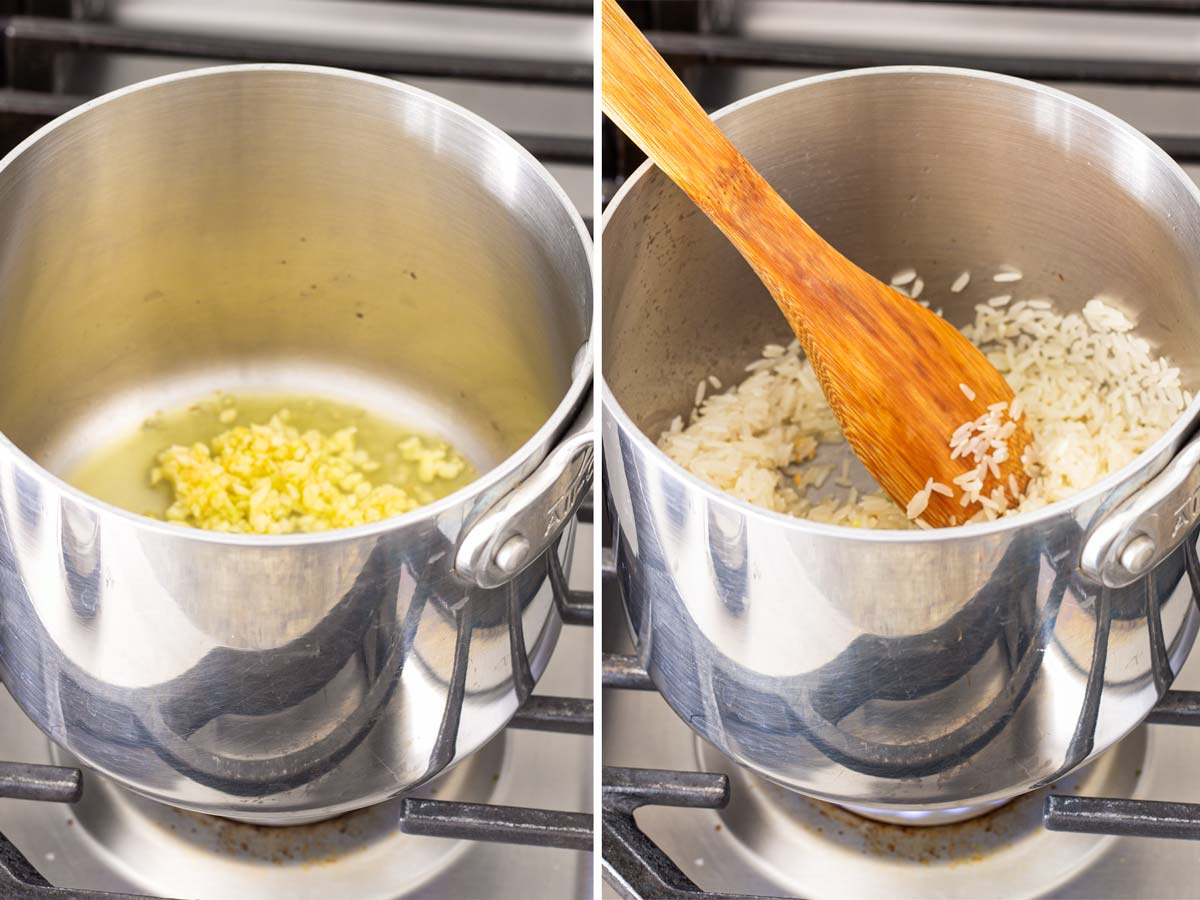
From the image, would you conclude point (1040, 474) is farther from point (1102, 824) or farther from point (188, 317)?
point (188, 317)

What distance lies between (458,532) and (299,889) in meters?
0.18

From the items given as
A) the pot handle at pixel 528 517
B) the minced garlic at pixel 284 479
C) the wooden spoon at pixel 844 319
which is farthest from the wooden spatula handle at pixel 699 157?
the minced garlic at pixel 284 479

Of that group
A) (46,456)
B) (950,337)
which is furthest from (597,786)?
(46,456)

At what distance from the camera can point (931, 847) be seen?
612 millimetres

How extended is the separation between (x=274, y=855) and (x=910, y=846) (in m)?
0.24

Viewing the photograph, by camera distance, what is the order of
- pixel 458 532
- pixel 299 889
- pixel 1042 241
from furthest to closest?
1. pixel 1042 241
2. pixel 299 889
3. pixel 458 532

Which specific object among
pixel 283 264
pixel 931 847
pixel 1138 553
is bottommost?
pixel 931 847

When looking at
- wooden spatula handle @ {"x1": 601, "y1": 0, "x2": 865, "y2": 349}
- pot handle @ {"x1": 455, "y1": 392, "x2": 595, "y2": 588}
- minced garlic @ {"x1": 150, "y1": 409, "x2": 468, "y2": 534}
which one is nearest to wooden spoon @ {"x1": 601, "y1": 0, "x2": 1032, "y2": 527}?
wooden spatula handle @ {"x1": 601, "y1": 0, "x2": 865, "y2": 349}

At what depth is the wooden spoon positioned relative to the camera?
58cm

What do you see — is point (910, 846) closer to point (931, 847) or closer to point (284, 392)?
point (931, 847)

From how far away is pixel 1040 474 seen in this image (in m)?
0.67

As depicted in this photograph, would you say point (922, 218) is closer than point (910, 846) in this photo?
No

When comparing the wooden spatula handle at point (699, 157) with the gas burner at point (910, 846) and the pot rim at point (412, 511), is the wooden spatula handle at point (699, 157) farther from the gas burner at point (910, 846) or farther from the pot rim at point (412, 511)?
the gas burner at point (910, 846)

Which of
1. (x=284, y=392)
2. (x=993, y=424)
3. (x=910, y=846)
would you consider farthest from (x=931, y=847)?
(x=284, y=392)
